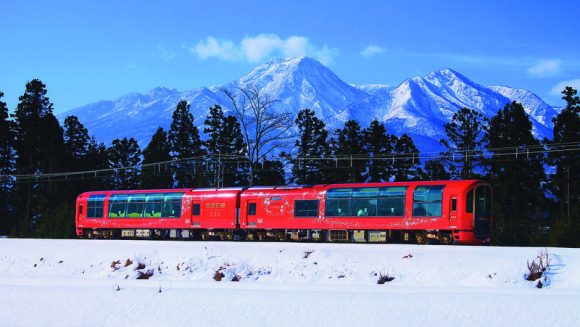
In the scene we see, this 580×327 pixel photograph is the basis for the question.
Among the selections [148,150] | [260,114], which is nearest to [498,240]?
[260,114]

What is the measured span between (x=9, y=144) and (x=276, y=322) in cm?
7309

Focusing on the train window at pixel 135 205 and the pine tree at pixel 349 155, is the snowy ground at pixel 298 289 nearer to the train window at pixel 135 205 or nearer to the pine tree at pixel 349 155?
the train window at pixel 135 205

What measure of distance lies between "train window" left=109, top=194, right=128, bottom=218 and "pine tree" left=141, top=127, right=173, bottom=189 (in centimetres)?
2871

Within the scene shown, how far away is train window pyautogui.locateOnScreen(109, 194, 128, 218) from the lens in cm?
4756

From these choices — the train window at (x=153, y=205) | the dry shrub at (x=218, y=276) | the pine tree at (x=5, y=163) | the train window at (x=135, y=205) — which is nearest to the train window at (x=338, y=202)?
the dry shrub at (x=218, y=276)

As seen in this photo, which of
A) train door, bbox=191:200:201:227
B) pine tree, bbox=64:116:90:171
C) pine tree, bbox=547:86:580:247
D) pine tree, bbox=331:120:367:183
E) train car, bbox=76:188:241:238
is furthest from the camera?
pine tree, bbox=64:116:90:171

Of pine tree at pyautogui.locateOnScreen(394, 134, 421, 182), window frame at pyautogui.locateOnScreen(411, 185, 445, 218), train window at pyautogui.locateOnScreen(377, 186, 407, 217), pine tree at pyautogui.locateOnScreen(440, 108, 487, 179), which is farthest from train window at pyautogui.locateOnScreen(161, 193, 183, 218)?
pine tree at pyautogui.locateOnScreen(440, 108, 487, 179)

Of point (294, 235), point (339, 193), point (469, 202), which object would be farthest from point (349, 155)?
point (469, 202)

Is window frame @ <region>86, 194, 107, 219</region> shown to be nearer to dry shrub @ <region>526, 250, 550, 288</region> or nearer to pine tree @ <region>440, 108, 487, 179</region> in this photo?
dry shrub @ <region>526, 250, 550, 288</region>

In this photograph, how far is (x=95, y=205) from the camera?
1960 inches

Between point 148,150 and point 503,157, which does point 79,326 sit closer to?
point 503,157

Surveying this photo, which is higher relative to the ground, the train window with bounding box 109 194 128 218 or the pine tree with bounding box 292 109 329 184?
the pine tree with bounding box 292 109 329 184

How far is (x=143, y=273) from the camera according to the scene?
29.2 meters

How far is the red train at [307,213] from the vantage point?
113 ft
